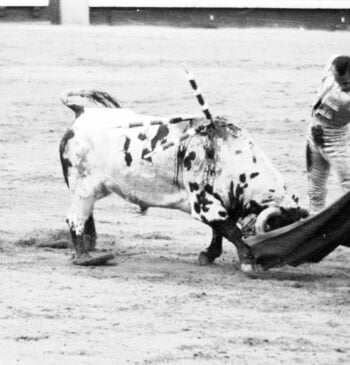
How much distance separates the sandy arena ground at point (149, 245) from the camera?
8266mm

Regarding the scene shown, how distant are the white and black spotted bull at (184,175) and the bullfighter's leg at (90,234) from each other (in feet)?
1.05

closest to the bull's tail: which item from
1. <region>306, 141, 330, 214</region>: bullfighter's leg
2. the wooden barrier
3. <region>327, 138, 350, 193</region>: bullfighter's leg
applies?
<region>306, 141, 330, 214</region>: bullfighter's leg

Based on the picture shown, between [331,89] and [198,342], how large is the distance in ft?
9.15

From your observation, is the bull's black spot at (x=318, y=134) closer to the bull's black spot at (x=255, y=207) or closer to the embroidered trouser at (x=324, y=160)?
the embroidered trouser at (x=324, y=160)

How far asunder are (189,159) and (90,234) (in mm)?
1181

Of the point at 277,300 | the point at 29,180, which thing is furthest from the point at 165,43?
the point at 277,300

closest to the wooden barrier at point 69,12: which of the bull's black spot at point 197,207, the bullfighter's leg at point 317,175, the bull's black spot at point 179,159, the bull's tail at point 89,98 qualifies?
the bull's tail at point 89,98

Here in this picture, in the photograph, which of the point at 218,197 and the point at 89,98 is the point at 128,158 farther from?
the point at 89,98

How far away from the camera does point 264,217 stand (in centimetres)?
983

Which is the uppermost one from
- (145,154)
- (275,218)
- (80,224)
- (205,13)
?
(145,154)

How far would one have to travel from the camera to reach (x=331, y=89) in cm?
1041

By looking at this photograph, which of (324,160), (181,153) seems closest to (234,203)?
(181,153)

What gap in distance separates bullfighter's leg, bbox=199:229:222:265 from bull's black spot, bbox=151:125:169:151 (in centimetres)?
77

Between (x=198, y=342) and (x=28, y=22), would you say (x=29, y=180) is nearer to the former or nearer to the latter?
(x=198, y=342)
